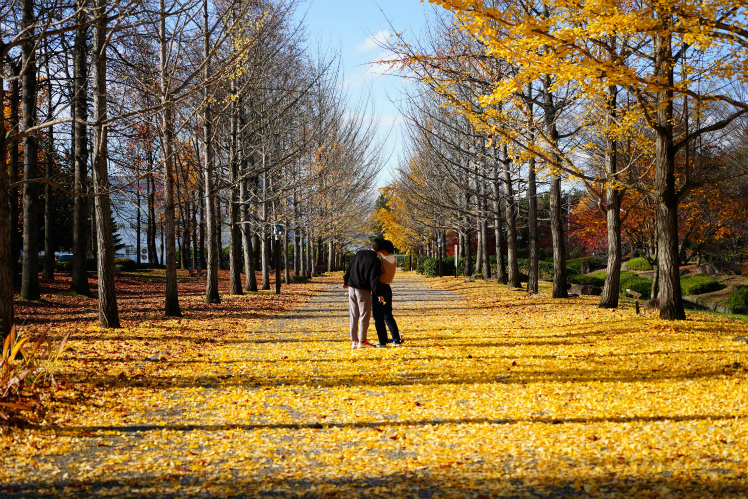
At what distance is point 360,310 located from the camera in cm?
958

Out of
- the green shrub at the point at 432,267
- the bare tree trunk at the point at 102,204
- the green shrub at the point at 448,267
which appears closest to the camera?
the bare tree trunk at the point at 102,204

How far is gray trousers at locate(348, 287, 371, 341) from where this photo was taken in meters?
9.52

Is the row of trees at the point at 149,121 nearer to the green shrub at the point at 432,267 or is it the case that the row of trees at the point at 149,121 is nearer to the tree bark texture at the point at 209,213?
the tree bark texture at the point at 209,213

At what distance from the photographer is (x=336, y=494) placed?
382 cm

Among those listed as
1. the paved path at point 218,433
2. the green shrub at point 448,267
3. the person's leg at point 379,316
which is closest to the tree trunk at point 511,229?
the person's leg at point 379,316

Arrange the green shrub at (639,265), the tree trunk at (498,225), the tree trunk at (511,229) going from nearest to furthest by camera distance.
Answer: the tree trunk at (511,229), the tree trunk at (498,225), the green shrub at (639,265)

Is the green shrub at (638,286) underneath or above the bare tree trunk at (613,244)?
underneath

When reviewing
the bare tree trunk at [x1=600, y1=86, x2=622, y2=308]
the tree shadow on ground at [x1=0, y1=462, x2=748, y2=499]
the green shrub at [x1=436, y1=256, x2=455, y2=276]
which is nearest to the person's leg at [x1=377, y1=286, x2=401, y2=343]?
the tree shadow on ground at [x1=0, y1=462, x2=748, y2=499]

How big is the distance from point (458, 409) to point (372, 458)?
165cm

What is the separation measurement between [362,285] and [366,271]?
9.3 inches

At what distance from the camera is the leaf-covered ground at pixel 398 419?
4031mm

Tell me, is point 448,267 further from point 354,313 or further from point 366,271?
point 366,271

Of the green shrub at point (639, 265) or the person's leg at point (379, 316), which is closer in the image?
the person's leg at point (379, 316)

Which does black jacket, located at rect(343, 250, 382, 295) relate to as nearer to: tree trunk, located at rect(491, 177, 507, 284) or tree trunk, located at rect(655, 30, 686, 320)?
tree trunk, located at rect(655, 30, 686, 320)
